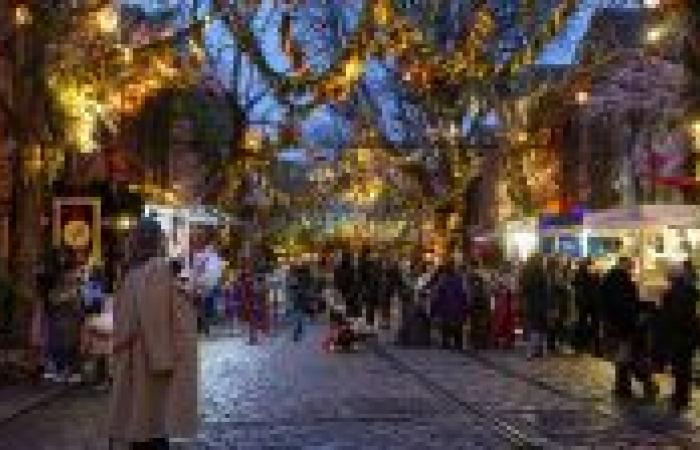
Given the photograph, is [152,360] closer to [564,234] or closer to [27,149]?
[27,149]

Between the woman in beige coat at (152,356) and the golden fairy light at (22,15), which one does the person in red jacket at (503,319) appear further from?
the woman in beige coat at (152,356)

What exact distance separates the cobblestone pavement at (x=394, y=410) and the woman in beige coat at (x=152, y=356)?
5.56 m

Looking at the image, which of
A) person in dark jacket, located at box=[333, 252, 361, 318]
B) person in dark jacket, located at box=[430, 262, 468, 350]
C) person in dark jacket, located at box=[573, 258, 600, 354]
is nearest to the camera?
person in dark jacket, located at box=[573, 258, 600, 354]

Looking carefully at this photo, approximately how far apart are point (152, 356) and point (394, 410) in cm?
1012

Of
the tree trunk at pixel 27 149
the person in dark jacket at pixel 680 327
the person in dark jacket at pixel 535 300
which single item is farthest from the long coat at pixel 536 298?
the person in dark jacket at pixel 680 327

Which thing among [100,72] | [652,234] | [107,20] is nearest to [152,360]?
[107,20]

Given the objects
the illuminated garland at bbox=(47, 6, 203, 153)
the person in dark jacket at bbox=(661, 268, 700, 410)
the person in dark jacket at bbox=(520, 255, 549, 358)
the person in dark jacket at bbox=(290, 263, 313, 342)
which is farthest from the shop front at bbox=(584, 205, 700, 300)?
the illuminated garland at bbox=(47, 6, 203, 153)

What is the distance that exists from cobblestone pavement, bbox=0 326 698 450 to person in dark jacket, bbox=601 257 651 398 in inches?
18.5

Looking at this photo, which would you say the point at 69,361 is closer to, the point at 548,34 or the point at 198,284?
the point at 198,284

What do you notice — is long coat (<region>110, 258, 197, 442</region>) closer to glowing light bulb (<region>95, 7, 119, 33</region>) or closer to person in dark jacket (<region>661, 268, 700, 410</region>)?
person in dark jacket (<region>661, 268, 700, 410</region>)

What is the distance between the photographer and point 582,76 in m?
50.4

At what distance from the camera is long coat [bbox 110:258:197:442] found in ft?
38.9

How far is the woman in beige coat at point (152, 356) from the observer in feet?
38.9

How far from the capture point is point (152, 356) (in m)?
11.8
